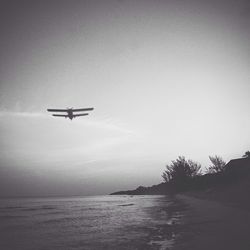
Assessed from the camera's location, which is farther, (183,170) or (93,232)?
(183,170)

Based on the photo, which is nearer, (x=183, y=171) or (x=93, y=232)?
(x=93, y=232)

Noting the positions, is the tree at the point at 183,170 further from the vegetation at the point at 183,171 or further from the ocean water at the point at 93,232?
the ocean water at the point at 93,232

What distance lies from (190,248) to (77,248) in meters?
5.22

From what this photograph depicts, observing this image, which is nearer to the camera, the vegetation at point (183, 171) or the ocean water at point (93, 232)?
the ocean water at point (93, 232)

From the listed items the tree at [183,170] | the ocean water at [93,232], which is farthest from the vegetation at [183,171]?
the ocean water at [93,232]

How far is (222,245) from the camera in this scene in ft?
27.5

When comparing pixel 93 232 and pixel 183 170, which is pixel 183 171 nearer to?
pixel 183 170

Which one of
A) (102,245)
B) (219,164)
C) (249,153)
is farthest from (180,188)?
(102,245)

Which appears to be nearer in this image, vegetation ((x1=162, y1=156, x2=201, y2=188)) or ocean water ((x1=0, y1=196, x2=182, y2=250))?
ocean water ((x1=0, y1=196, x2=182, y2=250))

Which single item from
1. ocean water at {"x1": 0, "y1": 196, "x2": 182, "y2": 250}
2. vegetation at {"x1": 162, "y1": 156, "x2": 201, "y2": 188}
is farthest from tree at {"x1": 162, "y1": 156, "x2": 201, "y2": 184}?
ocean water at {"x1": 0, "y1": 196, "x2": 182, "y2": 250}

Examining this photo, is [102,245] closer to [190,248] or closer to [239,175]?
[190,248]

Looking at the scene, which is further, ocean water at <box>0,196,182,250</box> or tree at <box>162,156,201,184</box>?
tree at <box>162,156,201,184</box>

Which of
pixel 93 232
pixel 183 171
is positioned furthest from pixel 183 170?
pixel 93 232

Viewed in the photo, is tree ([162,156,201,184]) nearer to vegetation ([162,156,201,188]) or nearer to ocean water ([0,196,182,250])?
vegetation ([162,156,201,188])
